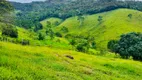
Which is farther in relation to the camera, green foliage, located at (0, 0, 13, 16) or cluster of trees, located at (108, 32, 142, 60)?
cluster of trees, located at (108, 32, 142, 60)

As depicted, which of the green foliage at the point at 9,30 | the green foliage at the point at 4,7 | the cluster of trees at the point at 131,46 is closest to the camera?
the green foliage at the point at 4,7

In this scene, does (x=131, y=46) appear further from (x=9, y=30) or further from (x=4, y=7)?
(x=4, y=7)

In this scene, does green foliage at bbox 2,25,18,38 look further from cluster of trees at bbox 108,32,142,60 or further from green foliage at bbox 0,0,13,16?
cluster of trees at bbox 108,32,142,60

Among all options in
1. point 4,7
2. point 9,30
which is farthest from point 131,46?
point 4,7

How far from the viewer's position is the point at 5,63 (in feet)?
103

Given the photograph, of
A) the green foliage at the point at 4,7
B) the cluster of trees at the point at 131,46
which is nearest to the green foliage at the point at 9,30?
the green foliage at the point at 4,7

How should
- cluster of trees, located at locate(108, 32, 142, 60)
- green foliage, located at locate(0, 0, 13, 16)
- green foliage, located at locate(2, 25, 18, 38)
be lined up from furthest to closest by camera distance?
cluster of trees, located at locate(108, 32, 142, 60) → green foliage, located at locate(2, 25, 18, 38) → green foliage, located at locate(0, 0, 13, 16)

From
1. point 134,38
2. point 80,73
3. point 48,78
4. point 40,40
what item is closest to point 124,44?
point 134,38

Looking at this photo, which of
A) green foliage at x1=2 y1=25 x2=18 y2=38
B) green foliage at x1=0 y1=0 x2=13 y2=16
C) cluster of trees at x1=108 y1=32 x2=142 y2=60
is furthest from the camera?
cluster of trees at x1=108 y1=32 x2=142 y2=60

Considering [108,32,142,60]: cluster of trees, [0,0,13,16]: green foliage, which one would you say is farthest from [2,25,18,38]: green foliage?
[108,32,142,60]: cluster of trees

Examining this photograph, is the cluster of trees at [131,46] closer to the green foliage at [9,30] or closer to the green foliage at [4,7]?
the green foliage at [9,30]

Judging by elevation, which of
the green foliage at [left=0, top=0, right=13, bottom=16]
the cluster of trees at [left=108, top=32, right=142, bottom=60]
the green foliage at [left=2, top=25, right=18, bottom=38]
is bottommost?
the cluster of trees at [left=108, top=32, right=142, bottom=60]

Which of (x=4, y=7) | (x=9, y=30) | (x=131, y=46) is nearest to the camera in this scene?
(x=4, y=7)

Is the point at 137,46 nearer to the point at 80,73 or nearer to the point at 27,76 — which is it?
the point at 80,73
